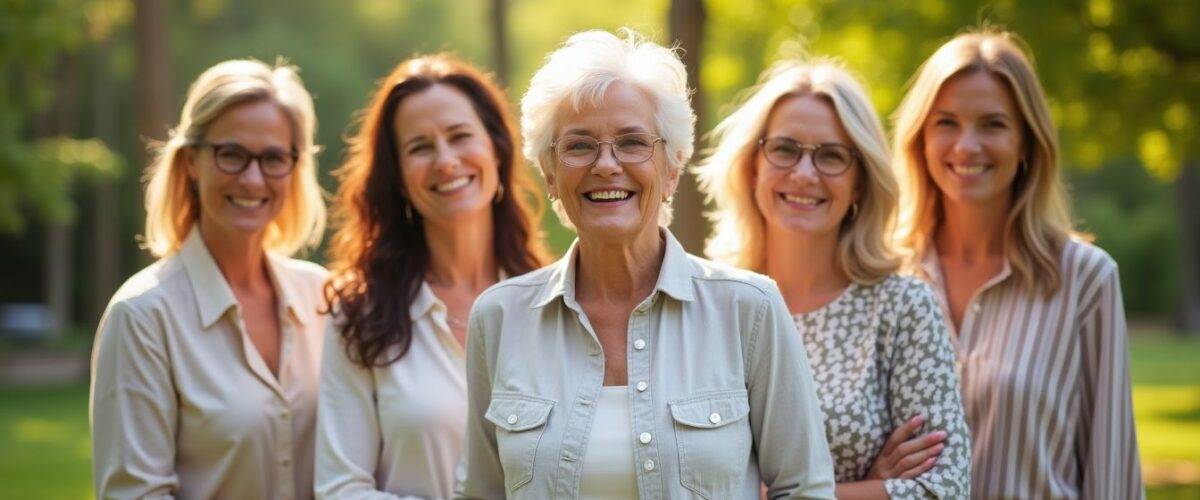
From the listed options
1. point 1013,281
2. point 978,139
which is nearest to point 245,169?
point 978,139

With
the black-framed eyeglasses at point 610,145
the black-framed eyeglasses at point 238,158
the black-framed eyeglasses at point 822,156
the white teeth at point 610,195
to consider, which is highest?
the black-framed eyeglasses at point 238,158

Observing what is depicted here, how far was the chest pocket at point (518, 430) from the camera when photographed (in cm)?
348

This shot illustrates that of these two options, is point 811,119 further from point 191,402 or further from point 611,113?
point 191,402

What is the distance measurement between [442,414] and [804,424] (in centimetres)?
138

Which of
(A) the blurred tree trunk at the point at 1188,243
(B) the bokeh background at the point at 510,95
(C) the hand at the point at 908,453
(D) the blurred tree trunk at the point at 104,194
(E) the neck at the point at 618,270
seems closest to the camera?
(E) the neck at the point at 618,270

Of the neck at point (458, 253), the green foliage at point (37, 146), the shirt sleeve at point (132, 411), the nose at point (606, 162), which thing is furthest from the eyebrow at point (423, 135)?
the green foliage at point (37, 146)

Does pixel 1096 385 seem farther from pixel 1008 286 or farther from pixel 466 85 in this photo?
pixel 466 85

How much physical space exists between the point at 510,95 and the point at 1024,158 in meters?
2.79

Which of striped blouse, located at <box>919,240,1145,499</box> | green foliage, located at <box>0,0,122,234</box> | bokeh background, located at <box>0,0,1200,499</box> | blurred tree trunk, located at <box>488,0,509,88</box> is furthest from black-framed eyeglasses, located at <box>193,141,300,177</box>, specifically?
blurred tree trunk, located at <box>488,0,509,88</box>

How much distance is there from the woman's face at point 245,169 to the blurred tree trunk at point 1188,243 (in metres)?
29.7

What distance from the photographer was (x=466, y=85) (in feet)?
16.0

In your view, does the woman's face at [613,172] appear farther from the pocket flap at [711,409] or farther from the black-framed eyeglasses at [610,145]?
the pocket flap at [711,409]

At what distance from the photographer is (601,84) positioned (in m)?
3.47

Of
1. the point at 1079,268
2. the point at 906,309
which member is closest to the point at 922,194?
the point at 1079,268
